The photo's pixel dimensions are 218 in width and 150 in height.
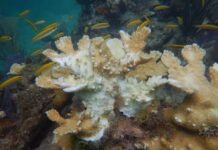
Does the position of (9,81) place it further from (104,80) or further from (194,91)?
(194,91)

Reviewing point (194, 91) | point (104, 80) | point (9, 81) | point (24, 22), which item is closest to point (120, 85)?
point (104, 80)

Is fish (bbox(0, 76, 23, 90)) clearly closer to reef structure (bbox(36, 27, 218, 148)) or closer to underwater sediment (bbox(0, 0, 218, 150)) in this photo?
underwater sediment (bbox(0, 0, 218, 150))

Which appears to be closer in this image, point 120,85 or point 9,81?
point 120,85

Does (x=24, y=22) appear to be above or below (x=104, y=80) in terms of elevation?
below

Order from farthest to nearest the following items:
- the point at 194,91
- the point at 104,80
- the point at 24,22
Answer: the point at 24,22 → the point at 104,80 → the point at 194,91

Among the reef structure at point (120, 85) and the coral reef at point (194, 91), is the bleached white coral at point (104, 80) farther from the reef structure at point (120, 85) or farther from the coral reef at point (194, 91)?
the coral reef at point (194, 91)

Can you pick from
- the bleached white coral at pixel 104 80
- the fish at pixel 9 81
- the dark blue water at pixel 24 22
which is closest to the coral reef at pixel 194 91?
the bleached white coral at pixel 104 80

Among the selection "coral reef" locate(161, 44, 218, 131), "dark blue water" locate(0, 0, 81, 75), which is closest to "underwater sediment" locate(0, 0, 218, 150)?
"coral reef" locate(161, 44, 218, 131)

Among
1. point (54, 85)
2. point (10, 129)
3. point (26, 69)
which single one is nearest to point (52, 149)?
point (54, 85)
